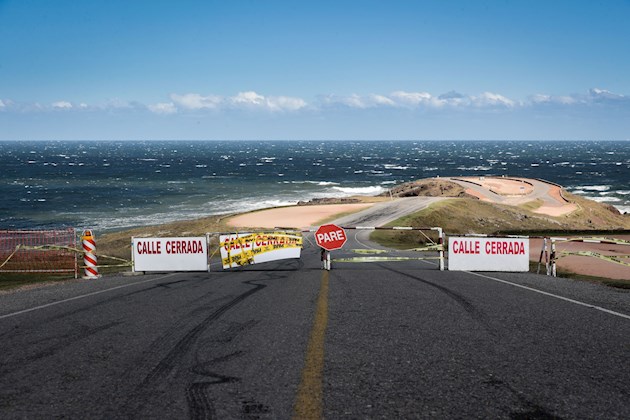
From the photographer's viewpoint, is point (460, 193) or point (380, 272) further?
point (460, 193)

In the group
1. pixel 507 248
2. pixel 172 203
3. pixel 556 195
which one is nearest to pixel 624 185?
pixel 556 195

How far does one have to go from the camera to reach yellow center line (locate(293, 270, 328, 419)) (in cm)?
495

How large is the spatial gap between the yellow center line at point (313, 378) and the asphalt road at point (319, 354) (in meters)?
0.02

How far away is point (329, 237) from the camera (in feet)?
56.6

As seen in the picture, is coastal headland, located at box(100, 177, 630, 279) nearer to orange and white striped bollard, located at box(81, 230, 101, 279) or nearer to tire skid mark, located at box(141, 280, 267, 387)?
orange and white striped bollard, located at box(81, 230, 101, 279)

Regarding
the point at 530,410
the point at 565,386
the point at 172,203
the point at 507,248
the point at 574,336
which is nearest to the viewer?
the point at 530,410

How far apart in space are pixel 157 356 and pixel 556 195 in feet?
251

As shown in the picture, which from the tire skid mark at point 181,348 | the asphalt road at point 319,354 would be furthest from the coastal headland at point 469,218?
the tire skid mark at point 181,348

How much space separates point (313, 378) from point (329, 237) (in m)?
11.5

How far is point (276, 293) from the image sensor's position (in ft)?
38.5

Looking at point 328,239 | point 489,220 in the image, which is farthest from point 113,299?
point 489,220

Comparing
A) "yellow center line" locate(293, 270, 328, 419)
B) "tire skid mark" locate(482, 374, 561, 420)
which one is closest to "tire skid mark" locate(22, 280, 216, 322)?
"yellow center line" locate(293, 270, 328, 419)

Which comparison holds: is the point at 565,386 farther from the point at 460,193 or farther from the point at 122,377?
the point at 460,193

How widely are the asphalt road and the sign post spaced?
5.06 m
